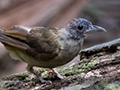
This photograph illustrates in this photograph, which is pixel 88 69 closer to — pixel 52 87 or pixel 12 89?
pixel 52 87

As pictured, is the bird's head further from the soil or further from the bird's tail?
the bird's tail

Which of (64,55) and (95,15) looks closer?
(64,55)

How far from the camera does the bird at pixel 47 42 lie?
3357 mm

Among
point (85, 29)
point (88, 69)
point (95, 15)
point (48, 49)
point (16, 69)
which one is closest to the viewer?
point (48, 49)

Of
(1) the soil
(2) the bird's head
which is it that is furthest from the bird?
(1) the soil

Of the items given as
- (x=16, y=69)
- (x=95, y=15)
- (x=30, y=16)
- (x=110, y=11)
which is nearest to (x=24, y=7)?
(x=30, y=16)

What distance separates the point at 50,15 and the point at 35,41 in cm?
521

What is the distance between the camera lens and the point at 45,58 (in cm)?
334

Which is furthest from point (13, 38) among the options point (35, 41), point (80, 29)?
point (80, 29)

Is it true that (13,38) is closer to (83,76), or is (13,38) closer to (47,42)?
(47,42)

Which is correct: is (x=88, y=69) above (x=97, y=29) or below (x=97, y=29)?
below

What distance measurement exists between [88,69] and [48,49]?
3.66 ft

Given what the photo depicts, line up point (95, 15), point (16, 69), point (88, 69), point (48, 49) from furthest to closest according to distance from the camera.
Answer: point (95, 15)
point (16, 69)
point (88, 69)
point (48, 49)

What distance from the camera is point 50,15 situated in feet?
27.6
